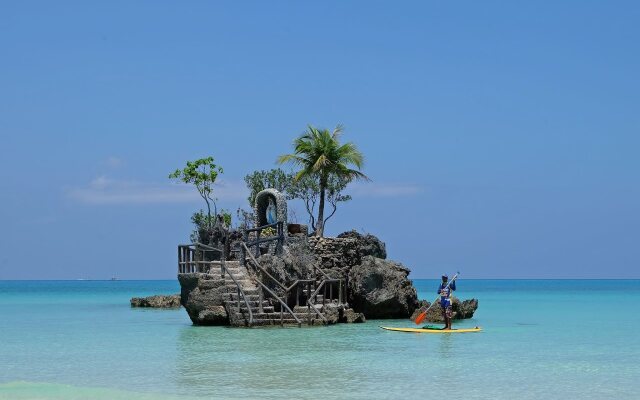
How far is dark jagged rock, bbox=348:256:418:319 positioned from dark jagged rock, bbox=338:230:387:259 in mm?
570

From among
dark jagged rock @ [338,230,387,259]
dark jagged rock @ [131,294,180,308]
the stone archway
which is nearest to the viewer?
the stone archway

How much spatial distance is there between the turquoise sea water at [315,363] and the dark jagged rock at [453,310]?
1.64 m

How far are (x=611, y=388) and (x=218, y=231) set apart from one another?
20.2 meters

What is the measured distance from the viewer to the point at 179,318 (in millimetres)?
34750

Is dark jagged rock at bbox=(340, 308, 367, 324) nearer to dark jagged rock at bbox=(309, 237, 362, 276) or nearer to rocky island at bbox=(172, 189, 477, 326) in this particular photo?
rocky island at bbox=(172, 189, 477, 326)

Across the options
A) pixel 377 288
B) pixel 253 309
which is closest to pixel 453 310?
pixel 377 288

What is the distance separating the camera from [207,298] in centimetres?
2761

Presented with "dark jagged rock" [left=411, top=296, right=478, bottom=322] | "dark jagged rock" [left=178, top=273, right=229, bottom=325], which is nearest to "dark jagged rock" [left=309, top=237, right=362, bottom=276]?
"dark jagged rock" [left=411, top=296, right=478, bottom=322]

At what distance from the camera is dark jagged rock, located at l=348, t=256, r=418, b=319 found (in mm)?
31562

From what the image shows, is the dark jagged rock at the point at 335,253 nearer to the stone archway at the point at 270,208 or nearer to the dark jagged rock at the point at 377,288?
the dark jagged rock at the point at 377,288

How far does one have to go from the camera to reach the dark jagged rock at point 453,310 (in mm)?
29763

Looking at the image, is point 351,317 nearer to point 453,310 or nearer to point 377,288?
point 377,288

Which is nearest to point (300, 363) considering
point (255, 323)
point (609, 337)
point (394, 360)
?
point (394, 360)

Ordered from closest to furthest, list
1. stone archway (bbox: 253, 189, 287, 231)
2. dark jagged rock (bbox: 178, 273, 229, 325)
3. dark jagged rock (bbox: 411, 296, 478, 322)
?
1. dark jagged rock (bbox: 178, 273, 229, 325)
2. dark jagged rock (bbox: 411, 296, 478, 322)
3. stone archway (bbox: 253, 189, 287, 231)
